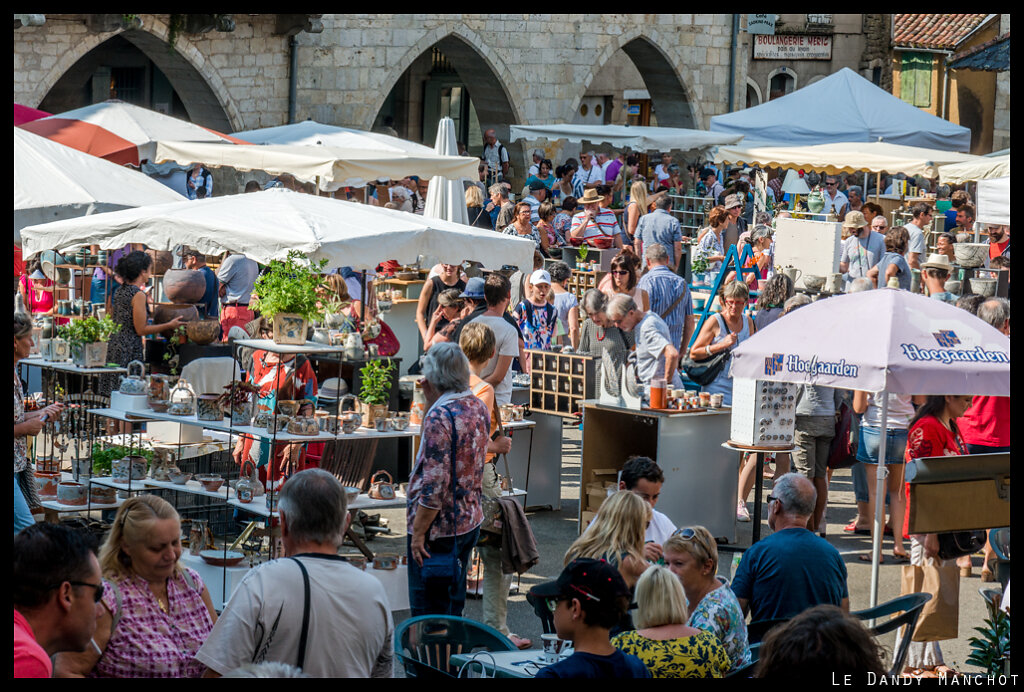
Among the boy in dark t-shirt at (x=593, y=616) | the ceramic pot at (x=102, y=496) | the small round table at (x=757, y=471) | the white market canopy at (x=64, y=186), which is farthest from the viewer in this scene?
the white market canopy at (x=64, y=186)

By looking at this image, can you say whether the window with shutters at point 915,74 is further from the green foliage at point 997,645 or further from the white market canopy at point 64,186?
the green foliage at point 997,645

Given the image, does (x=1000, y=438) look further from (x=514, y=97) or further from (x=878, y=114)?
(x=514, y=97)

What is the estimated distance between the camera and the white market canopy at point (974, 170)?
1630 cm

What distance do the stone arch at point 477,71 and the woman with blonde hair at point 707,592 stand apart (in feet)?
69.0

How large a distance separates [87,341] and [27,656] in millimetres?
5013

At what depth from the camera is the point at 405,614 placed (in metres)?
6.96

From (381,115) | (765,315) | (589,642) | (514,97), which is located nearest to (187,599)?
(589,642)

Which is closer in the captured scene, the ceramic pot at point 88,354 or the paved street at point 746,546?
the paved street at point 746,546

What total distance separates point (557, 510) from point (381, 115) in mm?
21961

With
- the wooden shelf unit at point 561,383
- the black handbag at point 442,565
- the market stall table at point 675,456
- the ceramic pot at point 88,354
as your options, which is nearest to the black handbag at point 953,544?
the market stall table at point 675,456

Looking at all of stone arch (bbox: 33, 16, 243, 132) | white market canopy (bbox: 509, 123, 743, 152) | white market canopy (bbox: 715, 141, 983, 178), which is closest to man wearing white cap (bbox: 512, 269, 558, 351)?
white market canopy (bbox: 715, 141, 983, 178)

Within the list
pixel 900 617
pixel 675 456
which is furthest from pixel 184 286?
pixel 900 617

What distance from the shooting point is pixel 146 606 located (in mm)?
4180

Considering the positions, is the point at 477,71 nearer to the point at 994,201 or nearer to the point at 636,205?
the point at 636,205
